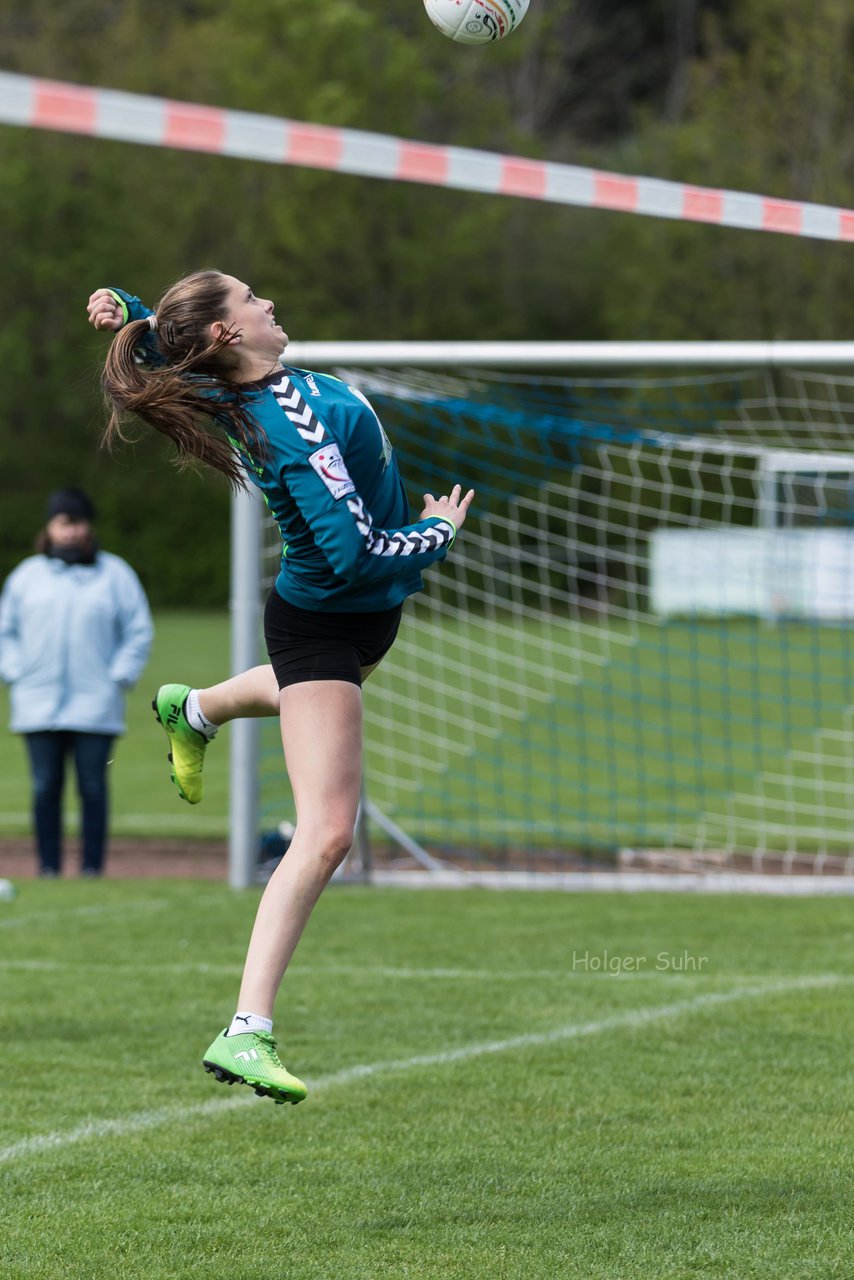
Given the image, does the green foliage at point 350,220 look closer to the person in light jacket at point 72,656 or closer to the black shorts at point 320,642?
the person in light jacket at point 72,656

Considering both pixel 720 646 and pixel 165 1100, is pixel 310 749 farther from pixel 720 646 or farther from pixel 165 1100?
pixel 720 646

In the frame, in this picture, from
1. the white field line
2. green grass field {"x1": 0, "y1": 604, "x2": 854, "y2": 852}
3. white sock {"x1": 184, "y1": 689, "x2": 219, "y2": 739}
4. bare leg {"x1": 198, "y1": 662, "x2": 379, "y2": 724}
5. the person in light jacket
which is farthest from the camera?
green grass field {"x1": 0, "y1": 604, "x2": 854, "y2": 852}

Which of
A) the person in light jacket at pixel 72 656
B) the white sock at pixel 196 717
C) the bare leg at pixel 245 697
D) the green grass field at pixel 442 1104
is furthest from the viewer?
the person in light jacket at pixel 72 656

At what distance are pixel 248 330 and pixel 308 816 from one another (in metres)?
1.17

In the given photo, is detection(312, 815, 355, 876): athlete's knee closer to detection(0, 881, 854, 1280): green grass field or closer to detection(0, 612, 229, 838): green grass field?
detection(0, 881, 854, 1280): green grass field

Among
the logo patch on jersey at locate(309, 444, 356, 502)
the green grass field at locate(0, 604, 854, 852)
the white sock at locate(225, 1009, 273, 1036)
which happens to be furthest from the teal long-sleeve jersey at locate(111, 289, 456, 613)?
the green grass field at locate(0, 604, 854, 852)

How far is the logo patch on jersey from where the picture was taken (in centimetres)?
416

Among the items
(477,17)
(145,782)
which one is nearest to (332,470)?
(477,17)

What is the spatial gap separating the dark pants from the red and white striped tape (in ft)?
19.8

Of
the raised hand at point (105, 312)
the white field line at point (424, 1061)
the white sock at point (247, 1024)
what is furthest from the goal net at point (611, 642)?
the white sock at point (247, 1024)

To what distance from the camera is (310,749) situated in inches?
165

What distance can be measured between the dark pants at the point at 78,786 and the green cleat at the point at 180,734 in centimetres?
520

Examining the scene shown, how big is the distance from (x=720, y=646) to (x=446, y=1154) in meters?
13.8

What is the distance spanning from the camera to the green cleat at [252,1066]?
393cm
